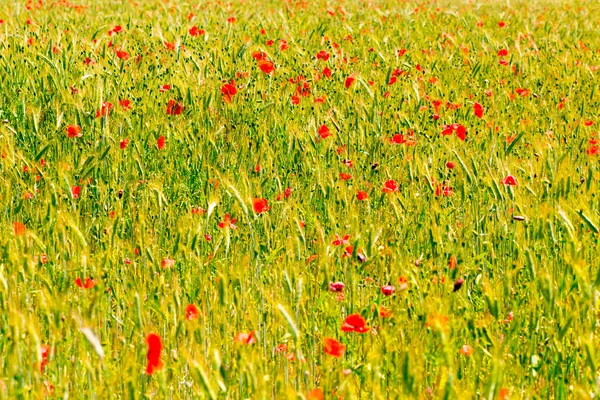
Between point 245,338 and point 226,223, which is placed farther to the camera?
point 226,223

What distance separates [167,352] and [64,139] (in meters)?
1.69

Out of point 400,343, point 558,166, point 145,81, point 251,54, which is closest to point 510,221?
point 558,166

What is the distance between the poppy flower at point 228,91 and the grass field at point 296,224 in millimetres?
13

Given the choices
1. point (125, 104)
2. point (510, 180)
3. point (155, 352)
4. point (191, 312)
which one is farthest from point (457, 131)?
→ point (155, 352)

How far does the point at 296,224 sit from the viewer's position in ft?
7.50

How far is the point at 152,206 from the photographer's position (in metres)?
2.85

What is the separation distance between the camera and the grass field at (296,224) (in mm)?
1734

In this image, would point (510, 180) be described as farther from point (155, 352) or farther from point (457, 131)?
point (155, 352)

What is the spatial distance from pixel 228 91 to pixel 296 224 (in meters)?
1.51

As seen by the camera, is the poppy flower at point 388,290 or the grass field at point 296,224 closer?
the grass field at point 296,224

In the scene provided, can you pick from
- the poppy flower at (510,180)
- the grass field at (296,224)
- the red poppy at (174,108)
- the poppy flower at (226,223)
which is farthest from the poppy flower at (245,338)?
the red poppy at (174,108)

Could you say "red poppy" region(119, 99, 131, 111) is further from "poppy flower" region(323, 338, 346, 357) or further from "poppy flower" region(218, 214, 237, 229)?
"poppy flower" region(323, 338, 346, 357)

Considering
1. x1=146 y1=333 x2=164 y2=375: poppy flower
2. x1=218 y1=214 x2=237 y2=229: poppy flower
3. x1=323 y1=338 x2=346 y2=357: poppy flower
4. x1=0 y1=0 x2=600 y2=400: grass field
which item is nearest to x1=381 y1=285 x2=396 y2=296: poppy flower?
x1=0 y1=0 x2=600 y2=400: grass field

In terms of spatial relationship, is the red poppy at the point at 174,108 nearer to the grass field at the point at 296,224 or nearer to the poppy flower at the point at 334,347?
the grass field at the point at 296,224
